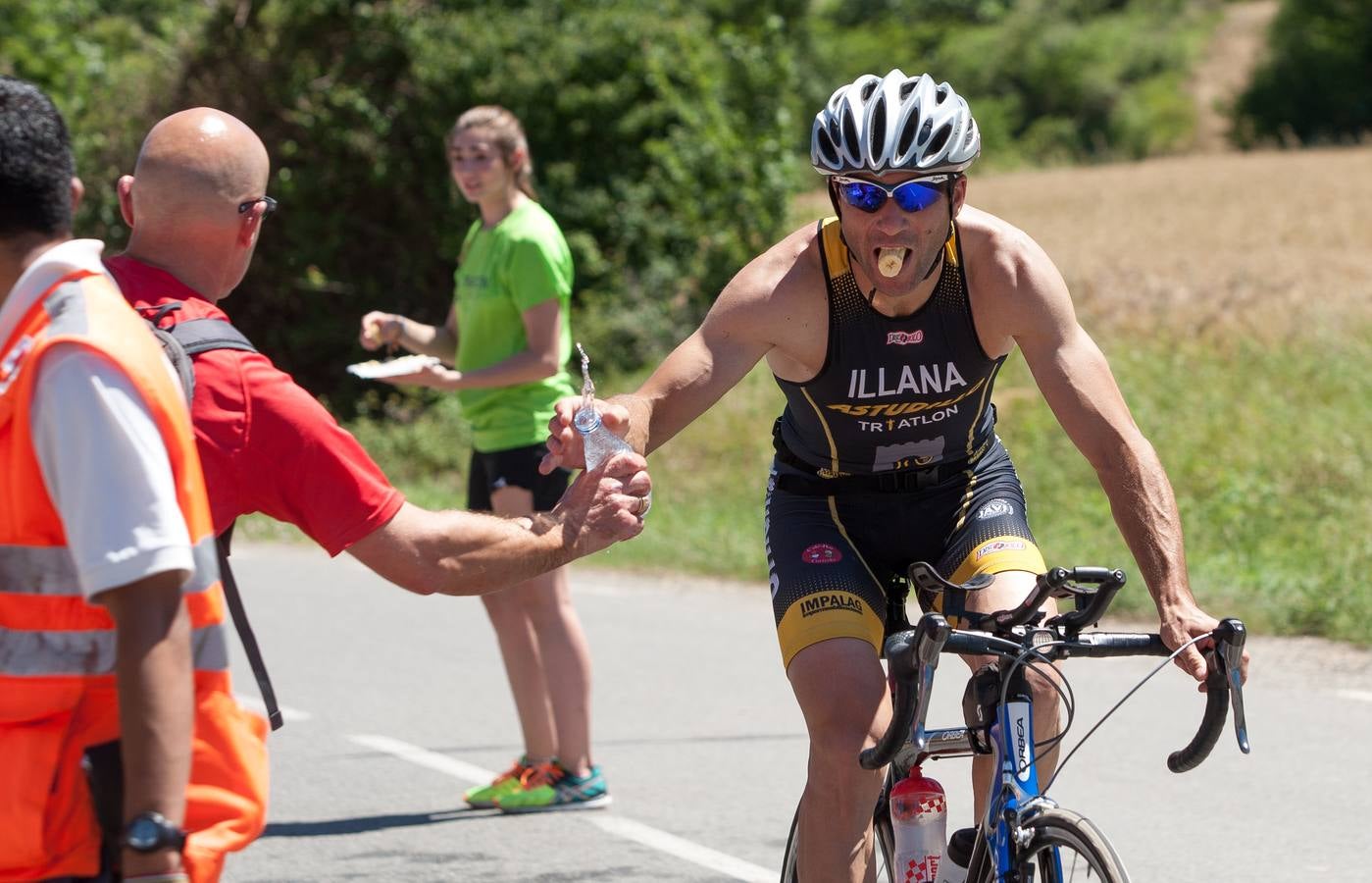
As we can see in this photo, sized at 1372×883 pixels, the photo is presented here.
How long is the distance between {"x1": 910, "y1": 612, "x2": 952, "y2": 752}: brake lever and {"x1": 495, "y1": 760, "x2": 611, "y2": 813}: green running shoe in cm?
341

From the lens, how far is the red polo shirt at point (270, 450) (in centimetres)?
308

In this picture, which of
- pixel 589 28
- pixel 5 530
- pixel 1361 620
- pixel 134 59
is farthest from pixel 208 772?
pixel 134 59

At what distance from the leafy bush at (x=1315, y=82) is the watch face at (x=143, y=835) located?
75105 millimetres

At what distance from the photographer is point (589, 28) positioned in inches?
860

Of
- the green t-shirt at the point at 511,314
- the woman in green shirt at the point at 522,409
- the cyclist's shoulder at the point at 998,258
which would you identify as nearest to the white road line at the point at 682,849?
the woman in green shirt at the point at 522,409

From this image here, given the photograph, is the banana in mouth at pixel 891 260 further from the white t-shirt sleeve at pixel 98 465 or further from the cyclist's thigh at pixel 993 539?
the white t-shirt sleeve at pixel 98 465

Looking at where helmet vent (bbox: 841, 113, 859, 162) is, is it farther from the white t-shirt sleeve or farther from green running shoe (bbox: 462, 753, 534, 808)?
green running shoe (bbox: 462, 753, 534, 808)

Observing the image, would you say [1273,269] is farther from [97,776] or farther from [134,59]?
[97,776]

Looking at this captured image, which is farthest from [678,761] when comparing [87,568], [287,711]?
[87,568]

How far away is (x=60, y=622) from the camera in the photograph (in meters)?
2.59

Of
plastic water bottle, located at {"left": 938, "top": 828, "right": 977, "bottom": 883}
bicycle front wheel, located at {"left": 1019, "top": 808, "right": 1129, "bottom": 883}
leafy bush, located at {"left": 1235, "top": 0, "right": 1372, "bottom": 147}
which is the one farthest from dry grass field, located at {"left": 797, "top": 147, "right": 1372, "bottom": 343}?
→ leafy bush, located at {"left": 1235, "top": 0, "right": 1372, "bottom": 147}

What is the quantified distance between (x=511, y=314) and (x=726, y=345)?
2.52 m

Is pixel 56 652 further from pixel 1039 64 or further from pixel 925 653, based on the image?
pixel 1039 64

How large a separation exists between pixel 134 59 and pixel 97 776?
23433 mm
